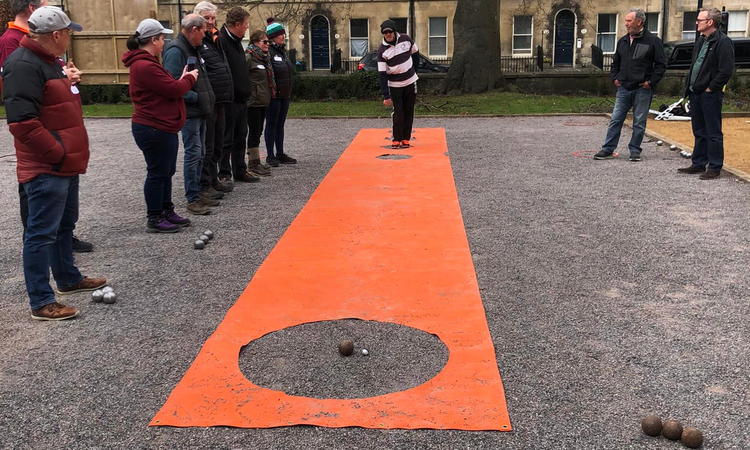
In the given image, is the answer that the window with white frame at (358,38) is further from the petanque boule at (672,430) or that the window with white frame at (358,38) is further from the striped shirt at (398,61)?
the petanque boule at (672,430)

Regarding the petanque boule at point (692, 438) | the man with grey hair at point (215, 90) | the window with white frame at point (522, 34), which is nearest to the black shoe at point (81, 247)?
the man with grey hair at point (215, 90)

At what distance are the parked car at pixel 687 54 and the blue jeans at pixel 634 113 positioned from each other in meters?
15.0

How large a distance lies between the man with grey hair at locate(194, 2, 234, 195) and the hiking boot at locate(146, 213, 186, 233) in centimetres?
130

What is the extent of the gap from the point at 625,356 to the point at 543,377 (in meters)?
0.59

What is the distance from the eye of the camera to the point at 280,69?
10672 mm

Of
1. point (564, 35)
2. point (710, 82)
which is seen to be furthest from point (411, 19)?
point (710, 82)

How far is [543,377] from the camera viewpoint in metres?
4.04

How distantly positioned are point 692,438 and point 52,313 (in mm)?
3973

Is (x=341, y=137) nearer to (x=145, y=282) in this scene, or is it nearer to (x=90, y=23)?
(x=90, y=23)

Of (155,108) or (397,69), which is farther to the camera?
(397,69)

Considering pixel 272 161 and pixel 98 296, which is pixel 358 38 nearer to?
pixel 272 161

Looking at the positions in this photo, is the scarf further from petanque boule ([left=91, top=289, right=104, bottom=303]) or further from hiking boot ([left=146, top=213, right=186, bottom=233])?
petanque boule ([left=91, top=289, right=104, bottom=303])

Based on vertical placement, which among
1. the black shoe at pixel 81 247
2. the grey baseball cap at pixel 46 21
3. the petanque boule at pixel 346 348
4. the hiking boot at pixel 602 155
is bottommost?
the petanque boule at pixel 346 348

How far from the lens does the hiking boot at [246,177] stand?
10.0 meters
